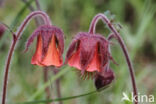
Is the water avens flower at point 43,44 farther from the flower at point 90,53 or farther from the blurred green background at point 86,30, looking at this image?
the blurred green background at point 86,30

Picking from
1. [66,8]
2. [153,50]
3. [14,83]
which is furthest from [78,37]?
[66,8]

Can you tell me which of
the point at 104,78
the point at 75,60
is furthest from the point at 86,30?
the point at 75,60

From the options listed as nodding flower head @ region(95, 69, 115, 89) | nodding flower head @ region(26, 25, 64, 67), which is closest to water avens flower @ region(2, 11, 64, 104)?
nodding flower head @ region(26, 25, 64, 67)

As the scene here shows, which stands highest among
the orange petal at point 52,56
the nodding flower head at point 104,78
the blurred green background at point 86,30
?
the blurred green background at point 86,30

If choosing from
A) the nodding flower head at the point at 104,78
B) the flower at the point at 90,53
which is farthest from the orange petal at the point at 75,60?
the nodding flower head at the point at 104,78

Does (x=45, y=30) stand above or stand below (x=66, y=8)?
below

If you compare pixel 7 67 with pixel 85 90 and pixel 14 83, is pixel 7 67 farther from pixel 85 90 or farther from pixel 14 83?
pixel 14 83

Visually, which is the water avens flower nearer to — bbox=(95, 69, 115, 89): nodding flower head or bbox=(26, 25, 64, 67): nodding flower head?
bbox=(26, 25, 64, 67): nodding flower head
